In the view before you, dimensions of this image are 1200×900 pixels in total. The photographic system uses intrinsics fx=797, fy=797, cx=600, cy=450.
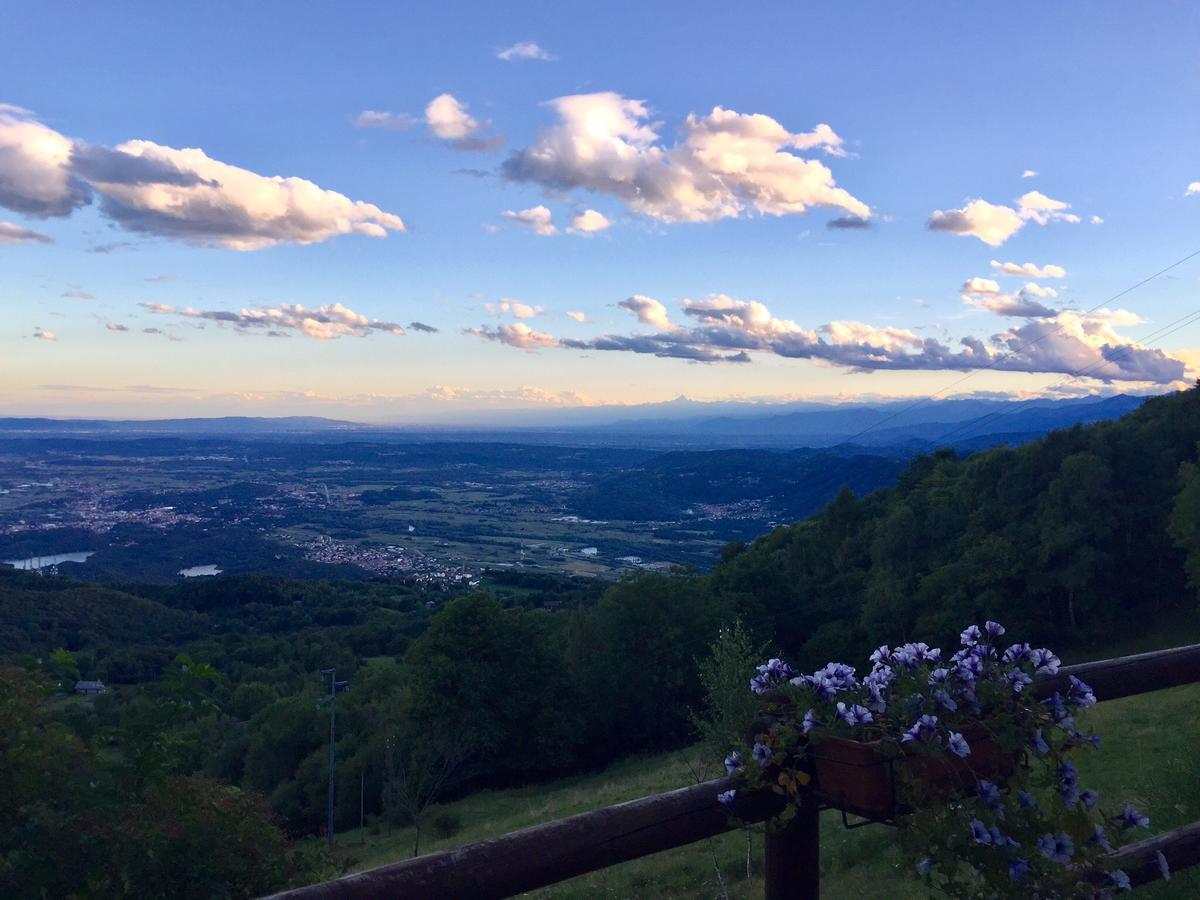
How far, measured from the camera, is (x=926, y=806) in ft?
7.47

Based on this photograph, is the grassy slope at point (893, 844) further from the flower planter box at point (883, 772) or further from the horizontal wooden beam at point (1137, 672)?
the horizontal wooden beam at point (1137, 672)

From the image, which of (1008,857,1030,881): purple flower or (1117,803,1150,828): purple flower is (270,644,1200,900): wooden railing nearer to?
(1117,803,1150,828): purple flower

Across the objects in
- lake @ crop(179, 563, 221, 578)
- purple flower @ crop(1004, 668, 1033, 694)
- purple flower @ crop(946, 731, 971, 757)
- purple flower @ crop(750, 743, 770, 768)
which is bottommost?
lake @ crop(179, 563, 221, 578)

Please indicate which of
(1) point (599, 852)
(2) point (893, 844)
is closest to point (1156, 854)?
(2) point (893, 844)

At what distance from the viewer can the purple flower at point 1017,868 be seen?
2.04m

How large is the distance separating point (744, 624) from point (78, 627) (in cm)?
Result: 4720

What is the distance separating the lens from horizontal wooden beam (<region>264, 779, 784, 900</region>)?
1.91 m

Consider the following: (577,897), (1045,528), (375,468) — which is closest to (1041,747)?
(577,897)

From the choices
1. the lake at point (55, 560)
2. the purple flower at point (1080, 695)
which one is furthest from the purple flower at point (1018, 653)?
the lake at point (55, 560)

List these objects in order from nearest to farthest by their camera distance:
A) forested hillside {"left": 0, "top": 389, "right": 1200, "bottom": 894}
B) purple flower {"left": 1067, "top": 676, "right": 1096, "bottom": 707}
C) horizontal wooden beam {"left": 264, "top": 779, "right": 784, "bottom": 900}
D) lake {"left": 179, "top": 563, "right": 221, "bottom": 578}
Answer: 1. horizontal wooden beam {"left": 264, "top": 779, "right": 784, "bottom": 900}
2. purple flower {"left": 1067, "top": 676, "right": 1096, "bottom": 707}
3. forested hillside {"left": 0, "top": 389, "right": 1200, "bottom": 894}
4. lake {"left": 179, "top": 563, "right": 221, "bottom": 578}

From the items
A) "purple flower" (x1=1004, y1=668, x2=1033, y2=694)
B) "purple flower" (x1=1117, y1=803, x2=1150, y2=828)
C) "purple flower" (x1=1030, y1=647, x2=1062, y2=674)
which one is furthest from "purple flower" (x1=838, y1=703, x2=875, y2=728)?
"purple flower" (x1=1117, y1=803, x2=1150, y2=828)

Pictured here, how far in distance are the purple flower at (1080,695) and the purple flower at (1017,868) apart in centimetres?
58

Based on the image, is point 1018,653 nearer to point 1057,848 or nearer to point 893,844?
point 1057,848

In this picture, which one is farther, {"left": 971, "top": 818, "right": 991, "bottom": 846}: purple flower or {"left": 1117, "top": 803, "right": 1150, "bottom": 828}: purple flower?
{"left": 1117, "top": 803, "right": 1150, "bottom": 828}: purple flower
